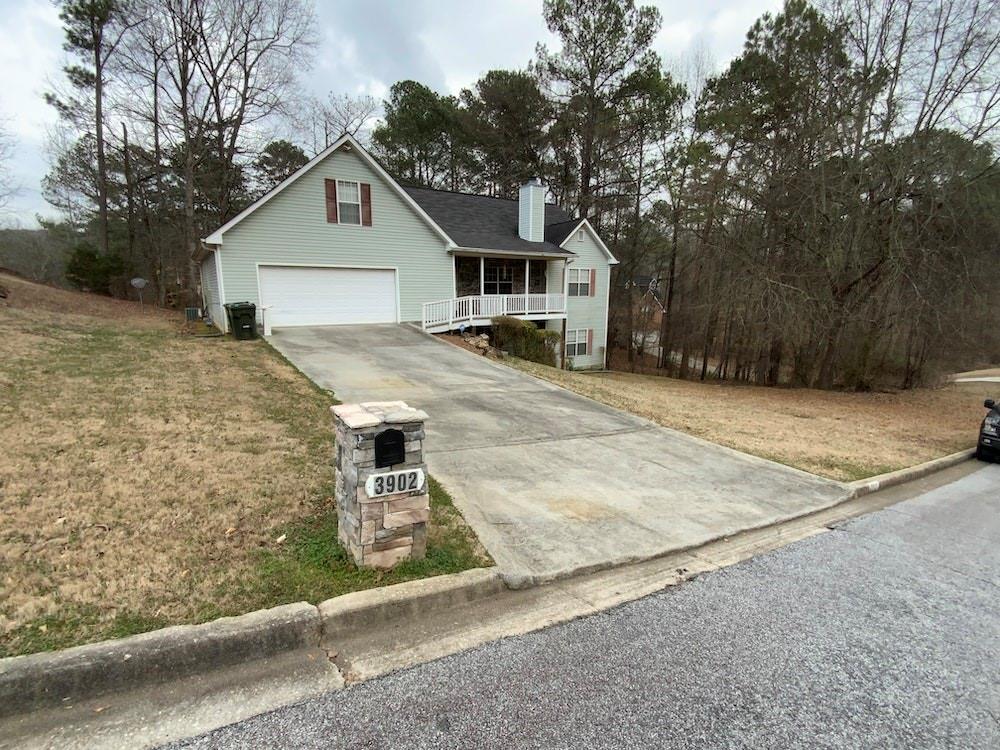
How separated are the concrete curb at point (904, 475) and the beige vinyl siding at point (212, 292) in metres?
14.5

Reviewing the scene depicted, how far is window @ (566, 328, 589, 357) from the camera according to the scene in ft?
70.7

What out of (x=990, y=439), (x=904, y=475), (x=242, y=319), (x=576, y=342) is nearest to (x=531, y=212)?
(x=576, y=342)

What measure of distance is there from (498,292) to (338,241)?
7.13 m

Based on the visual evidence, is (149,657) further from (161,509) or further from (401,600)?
(161,509)

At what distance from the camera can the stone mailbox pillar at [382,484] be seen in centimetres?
288

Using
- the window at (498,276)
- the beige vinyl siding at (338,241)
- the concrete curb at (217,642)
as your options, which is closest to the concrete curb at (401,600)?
the concrete curb at (217,642)

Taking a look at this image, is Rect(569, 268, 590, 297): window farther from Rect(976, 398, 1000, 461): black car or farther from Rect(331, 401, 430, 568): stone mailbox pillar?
Rect(331, 401, 430, 568): stone mailbox pillar

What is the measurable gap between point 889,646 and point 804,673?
69cm

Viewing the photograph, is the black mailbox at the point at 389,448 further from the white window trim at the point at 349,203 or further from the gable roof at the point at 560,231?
the gable roof at the point at 560,231

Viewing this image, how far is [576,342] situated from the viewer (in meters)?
21.8

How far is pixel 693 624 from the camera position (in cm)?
288

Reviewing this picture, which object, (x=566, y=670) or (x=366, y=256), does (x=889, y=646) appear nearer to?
(x=566, y=670)

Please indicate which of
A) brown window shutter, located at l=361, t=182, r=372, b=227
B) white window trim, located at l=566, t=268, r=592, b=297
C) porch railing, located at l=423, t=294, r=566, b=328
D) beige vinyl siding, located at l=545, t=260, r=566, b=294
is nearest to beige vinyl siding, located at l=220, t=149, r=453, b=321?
brown window shutter, located at l=361, t=182, r=372, b=227

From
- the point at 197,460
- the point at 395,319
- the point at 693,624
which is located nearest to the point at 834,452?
the point at 693,624
